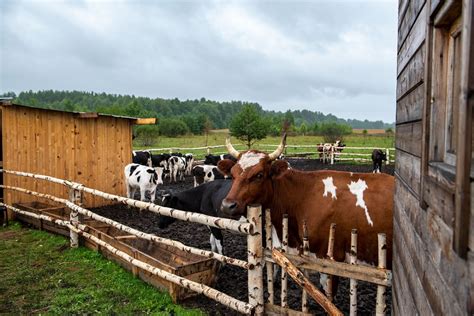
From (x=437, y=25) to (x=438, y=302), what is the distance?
123cm

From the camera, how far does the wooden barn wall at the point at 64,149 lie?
10867mm

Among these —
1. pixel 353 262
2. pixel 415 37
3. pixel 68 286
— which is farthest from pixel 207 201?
pixel 415 37

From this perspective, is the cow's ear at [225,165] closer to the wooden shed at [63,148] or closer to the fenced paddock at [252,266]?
the fenced paddock at [252,266]

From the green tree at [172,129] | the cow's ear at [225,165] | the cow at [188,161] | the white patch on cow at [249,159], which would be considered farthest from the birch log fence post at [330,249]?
the green tree at [172,129]

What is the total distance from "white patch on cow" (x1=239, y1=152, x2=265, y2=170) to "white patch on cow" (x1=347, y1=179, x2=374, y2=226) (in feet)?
3.94

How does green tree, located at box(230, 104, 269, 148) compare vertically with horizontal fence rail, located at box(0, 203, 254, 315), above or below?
above

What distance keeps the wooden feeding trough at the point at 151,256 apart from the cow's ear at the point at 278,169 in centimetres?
161

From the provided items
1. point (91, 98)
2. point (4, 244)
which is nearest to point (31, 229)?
point (4, 244)

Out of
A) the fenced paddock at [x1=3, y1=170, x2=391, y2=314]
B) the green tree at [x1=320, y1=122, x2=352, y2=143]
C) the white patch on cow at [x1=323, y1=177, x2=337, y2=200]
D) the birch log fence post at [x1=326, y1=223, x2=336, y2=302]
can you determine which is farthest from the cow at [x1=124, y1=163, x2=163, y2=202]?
the green tree at [x1=320, y1=122, x2=352, y2=143]

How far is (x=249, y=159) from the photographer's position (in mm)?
5023

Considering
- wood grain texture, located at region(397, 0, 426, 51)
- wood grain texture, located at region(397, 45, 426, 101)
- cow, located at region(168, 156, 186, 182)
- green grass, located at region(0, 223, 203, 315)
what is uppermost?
wood grain texture, located at region(397, 0, 426, 51)

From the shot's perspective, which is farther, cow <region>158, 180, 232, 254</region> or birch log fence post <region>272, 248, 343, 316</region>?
cow <region>158, 180, 232, 254</region>

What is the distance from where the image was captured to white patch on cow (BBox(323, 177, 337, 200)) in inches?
199

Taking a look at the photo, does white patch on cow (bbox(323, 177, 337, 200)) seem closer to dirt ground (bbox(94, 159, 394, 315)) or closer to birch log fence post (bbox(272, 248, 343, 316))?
birch log fence post (bbox(272, 248, 343, 316))
